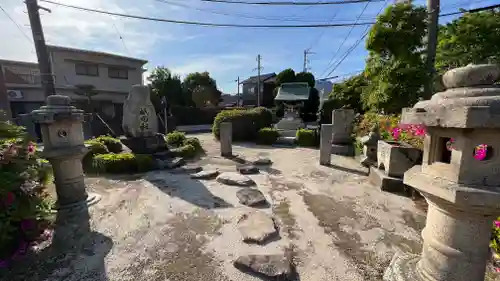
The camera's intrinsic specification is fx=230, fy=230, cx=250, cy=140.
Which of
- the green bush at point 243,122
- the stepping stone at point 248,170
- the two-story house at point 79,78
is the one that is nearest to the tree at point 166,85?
the two-story house at point 79,78

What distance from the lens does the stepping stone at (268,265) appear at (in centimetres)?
216

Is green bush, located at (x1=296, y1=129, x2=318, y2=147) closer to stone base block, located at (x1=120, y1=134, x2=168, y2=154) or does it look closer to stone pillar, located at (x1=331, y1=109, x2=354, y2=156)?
stone pillar, located at (x1=331, y1=109, x2=354, y2=156)

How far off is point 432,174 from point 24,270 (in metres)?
3.82

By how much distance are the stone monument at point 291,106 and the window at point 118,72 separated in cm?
1326

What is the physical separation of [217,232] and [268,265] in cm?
94

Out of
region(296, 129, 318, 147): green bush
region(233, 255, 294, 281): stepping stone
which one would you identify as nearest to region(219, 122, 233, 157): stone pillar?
region(296, 129, 318, 147): green bush

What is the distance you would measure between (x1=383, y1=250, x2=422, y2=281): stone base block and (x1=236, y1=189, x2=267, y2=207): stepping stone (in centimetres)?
202

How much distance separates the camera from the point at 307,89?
1606 centimetres

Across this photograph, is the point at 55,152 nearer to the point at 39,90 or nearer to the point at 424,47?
the point at 424,47

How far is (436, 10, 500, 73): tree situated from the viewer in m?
5.83

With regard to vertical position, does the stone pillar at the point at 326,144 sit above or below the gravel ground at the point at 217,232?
above

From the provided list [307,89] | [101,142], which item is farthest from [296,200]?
[307,89]

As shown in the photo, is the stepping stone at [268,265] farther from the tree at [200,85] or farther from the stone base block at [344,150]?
the tree at [200,85]

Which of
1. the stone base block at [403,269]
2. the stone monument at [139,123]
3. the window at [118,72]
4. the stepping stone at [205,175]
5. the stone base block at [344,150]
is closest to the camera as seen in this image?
the stone base block at [403,269]
